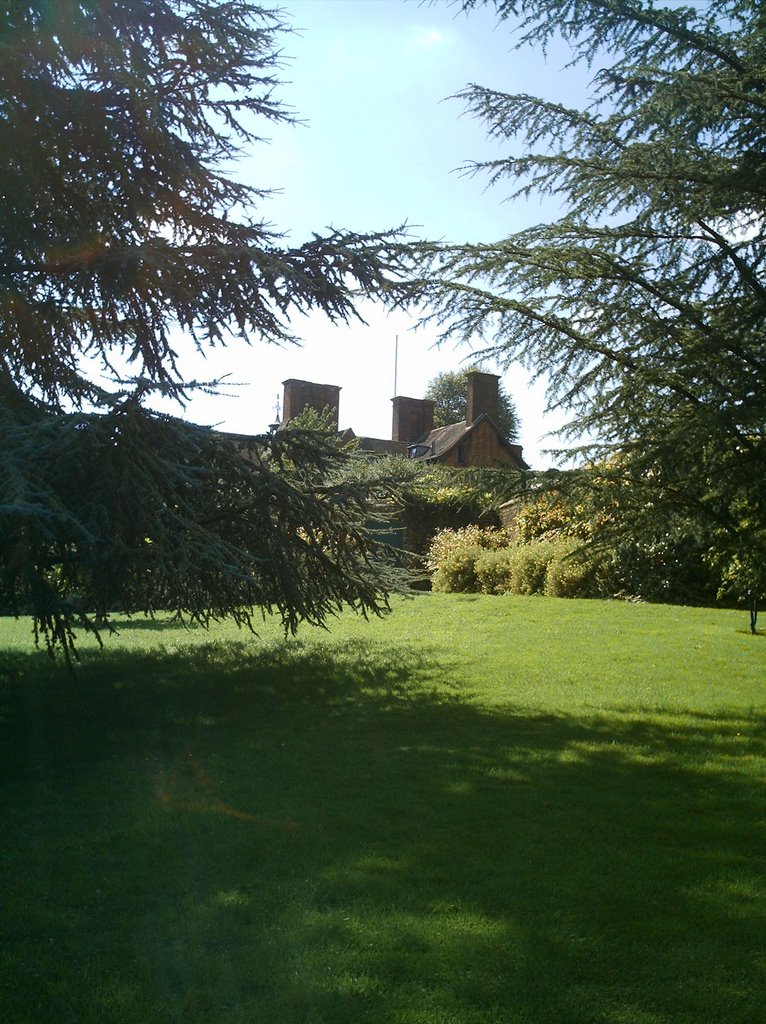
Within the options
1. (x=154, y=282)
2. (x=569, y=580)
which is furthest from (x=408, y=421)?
(x=154, y=282)

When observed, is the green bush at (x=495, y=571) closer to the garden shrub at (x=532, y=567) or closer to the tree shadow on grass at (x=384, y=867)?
the garden shrub at (x=532, y=567)

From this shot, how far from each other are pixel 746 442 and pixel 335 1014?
20.1 ft

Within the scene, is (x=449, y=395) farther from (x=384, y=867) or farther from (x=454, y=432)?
(x=384, y=867)

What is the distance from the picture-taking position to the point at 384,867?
4637mm

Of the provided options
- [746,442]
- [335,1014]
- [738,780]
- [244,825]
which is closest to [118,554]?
[244,825]

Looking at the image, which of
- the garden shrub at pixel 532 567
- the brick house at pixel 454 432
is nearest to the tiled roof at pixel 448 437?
the brick house at pixel 454 432

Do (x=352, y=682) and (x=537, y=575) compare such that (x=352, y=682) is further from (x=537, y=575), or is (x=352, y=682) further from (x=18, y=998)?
(x=537, y=575)

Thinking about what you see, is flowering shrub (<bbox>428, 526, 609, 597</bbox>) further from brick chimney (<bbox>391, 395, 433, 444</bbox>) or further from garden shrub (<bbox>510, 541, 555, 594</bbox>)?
brick chimney (<bbox>391, 395, 433, 444</bbox>)

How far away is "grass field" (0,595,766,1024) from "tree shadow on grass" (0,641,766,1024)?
0.02m

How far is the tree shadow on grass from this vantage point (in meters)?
3.49

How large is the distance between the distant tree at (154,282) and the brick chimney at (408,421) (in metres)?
33.4

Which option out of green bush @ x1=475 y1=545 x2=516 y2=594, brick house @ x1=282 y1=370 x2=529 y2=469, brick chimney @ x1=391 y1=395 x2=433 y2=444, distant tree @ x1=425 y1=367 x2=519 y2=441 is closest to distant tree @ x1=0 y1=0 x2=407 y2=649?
green bush @ x1=475 y1=545 x2=516 y2=594

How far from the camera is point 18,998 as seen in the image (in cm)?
341

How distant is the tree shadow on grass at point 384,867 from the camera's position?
3.49 meters
